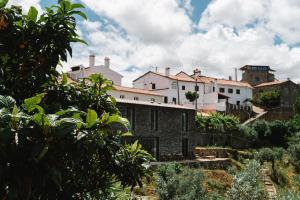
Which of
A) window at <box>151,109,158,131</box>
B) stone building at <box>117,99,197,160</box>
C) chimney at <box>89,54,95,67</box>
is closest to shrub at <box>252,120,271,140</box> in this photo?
stone building at <box>117,99,197,160</box>

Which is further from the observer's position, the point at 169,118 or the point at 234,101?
the point at 234,101

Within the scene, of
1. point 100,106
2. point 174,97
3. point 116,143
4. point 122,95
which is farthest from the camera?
point 174,97

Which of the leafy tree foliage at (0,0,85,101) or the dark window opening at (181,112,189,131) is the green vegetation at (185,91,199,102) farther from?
the leafy tree foliage at (0,0,85,101)

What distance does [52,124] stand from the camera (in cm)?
292

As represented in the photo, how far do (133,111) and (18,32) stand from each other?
84.3ft

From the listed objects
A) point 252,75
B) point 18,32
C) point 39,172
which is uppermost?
point 252,75

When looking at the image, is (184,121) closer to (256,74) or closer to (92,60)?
(92,60)

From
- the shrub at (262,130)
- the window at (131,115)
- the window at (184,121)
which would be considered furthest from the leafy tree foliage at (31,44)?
the shrub at (262,130)

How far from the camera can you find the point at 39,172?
2.92m

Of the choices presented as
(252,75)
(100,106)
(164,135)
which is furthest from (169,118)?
(252,75)

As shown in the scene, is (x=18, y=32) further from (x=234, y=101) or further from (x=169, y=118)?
(x=234, y=101)

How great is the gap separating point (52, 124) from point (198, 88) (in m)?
59.3

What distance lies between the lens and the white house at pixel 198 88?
56.9 m

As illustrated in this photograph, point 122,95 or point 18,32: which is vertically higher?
point 122,95
